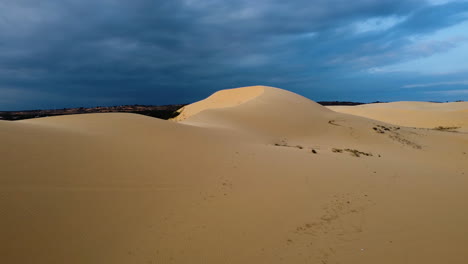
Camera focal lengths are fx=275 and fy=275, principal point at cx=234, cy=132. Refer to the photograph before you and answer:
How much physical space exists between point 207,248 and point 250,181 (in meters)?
2.56

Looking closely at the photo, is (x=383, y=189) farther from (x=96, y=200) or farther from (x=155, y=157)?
(x=96, y=200)

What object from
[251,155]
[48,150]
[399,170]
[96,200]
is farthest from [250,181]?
[399,170]

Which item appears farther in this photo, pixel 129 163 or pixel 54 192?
pixel 129 163

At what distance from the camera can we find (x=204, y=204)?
4.75 meters

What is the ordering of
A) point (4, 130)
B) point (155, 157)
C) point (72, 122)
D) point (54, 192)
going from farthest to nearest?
point (72, 122), point (155, 157), point (4, 130), point (54, 192)

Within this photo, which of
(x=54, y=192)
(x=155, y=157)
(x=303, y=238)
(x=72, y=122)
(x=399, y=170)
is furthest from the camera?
(x=72, y=122)

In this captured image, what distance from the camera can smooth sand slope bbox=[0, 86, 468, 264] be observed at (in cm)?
344

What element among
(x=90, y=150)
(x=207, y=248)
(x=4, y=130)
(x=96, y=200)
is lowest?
(x=207, y=248)

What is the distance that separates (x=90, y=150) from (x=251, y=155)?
165 inches

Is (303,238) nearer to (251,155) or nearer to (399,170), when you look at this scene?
(251,155)

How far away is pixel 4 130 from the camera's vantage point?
19.2 feet

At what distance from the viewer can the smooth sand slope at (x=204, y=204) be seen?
3.44 metres

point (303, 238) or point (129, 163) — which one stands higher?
point (129, 163)

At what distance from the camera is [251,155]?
318 inches
